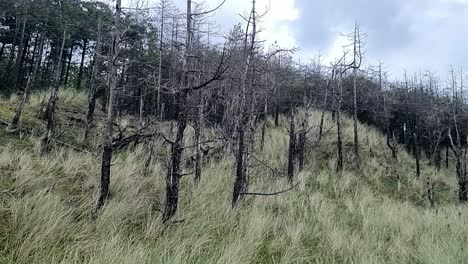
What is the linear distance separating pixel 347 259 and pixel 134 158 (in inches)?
262

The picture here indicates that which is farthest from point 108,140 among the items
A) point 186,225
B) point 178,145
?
point 186,225

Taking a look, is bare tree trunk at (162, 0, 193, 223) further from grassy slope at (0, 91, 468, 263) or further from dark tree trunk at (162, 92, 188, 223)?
grassy slope at (0, 91, 468, 263)

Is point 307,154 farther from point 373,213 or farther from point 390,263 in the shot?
point 390,263

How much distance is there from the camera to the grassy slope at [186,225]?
14.1ft

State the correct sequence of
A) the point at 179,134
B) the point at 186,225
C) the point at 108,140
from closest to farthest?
the point at 179,134, the point at 108,140, the point at 186,225

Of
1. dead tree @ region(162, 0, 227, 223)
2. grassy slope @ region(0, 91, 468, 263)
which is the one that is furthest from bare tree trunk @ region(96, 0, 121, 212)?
dead tree @ region(162, 0, 227, 223)

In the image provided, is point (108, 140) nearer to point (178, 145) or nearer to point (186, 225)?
point (178, 145)

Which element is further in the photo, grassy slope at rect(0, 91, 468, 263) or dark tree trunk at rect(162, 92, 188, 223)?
dark tree trunk at rect(162, 92, 188, 223)

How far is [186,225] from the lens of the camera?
18.8 ft

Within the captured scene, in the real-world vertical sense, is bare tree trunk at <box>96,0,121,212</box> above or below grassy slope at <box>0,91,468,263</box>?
above

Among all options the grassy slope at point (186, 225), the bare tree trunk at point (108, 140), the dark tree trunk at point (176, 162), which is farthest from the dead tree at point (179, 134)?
the bare tree trunk at point (108, 140)

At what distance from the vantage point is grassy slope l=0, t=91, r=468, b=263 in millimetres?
4293

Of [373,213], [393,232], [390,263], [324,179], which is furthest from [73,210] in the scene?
[324,179]

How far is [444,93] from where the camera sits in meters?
40.2
